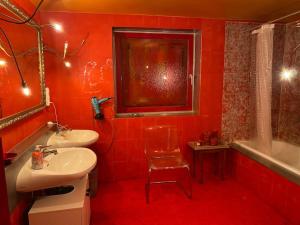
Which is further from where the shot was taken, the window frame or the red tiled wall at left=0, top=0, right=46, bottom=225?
the window frame

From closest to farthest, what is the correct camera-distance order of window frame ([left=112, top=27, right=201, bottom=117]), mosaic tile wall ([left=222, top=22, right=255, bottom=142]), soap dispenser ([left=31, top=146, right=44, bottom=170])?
A: soap dispenser ([left=31, top=146, right=44, bottom=170]) → window frame ([left=112, top=27, right=201, bottom=117]) → mosaic tile wall ([left=222, top=22, right=255, bottom=142])

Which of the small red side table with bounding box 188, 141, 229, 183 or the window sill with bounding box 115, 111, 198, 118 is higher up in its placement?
the window sill with bounding box 115, 111, 198, 118

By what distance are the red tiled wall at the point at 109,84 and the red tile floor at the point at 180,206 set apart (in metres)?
0.37

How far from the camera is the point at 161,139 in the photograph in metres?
2.72

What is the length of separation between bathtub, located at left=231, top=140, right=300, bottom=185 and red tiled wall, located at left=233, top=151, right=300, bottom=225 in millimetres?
64

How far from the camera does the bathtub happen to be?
2.18 meters

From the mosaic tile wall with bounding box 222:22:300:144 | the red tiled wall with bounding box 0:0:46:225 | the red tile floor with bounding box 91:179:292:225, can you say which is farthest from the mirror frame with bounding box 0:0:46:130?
the mosaic tile wall with bounding box 222:22:300:144

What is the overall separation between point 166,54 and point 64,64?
1220 millimetres

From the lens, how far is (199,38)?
2760 mm

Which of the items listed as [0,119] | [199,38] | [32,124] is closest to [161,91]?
[199,38]

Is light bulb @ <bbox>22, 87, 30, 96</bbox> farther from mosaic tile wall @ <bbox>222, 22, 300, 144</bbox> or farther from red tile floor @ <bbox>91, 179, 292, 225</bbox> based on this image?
mosaic tile wall @ <bbox>222, 22, 300, 144</bbox>

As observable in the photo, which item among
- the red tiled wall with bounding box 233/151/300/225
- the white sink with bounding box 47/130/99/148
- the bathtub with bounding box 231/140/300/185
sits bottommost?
the red tiled wall with bounding box 233/151/300/225

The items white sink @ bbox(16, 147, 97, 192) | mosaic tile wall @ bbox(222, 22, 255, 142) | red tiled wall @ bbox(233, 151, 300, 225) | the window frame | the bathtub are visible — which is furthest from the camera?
mosaic tile wall @ bbox(222, 22, 255, 142)

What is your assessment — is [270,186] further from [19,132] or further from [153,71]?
[19,132]
